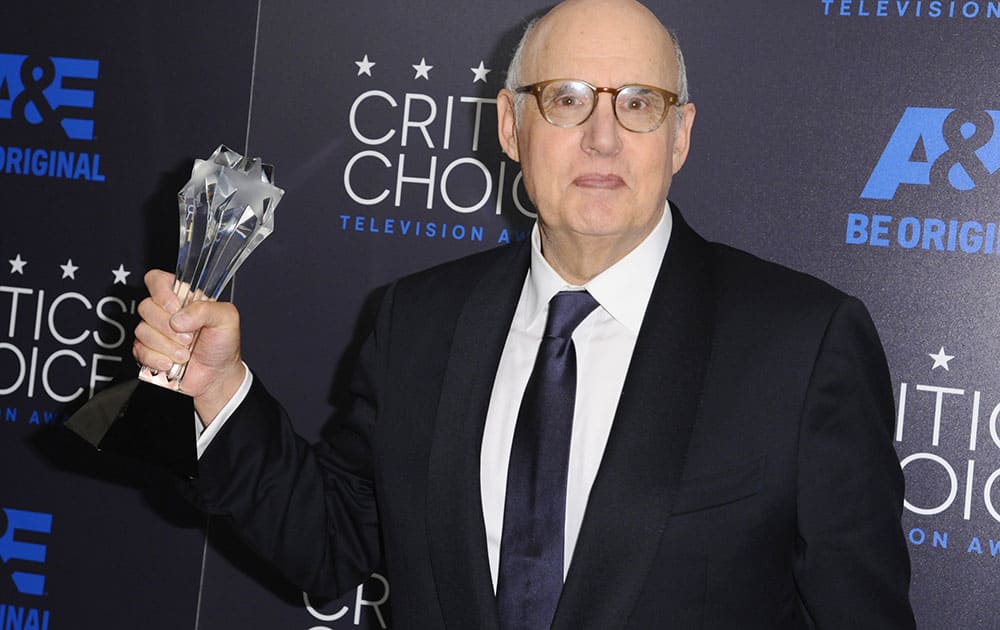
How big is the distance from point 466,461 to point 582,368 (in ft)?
0.77

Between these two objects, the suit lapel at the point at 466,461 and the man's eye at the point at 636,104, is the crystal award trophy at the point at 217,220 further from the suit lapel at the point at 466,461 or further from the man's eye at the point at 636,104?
the man's eye at the point at 636,104

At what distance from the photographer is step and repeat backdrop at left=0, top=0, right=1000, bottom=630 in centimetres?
271

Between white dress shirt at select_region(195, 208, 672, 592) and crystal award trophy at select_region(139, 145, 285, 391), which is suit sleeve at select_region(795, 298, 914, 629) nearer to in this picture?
white dress shirt at select_region(195, 208, 672, 592)

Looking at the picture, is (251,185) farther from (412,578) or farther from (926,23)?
(926,23)

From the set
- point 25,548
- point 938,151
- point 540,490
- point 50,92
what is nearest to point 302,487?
point 540,490

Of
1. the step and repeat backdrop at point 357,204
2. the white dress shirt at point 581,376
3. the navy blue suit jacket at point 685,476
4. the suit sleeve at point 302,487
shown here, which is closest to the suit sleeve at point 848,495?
the navy blue suit jacket at point 685,476

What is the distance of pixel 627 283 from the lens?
180 centimetres

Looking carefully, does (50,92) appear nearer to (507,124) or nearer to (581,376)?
(507,124)

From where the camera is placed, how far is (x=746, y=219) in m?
2.84

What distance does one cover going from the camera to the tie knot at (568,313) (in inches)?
69.9

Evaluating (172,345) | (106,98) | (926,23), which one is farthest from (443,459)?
(106,98)

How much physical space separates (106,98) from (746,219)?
1.92 meters

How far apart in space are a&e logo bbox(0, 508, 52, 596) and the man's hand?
1.97 meters

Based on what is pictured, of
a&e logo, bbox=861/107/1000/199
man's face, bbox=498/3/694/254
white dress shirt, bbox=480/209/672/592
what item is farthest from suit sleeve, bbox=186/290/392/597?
a&e logo, bbox=861/107/1000/199
